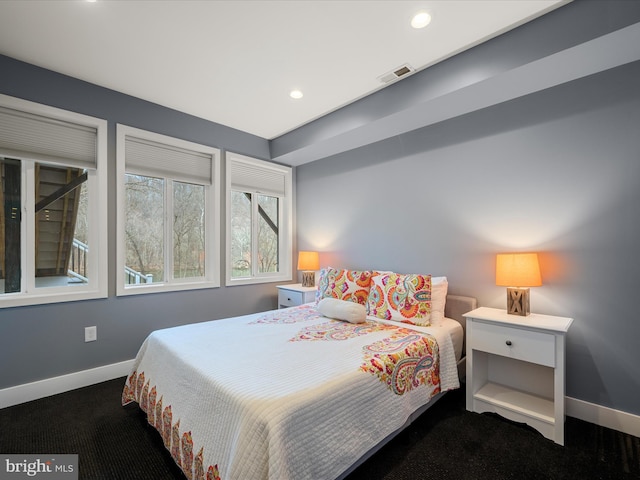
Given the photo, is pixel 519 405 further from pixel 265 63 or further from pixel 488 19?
pixel 265 63

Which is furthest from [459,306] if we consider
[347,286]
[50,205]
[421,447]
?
[50,205]

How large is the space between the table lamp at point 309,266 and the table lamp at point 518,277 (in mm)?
2094

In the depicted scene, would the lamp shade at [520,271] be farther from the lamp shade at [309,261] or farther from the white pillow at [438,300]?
the lamp shade at [309,261]

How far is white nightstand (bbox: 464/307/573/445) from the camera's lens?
186cm

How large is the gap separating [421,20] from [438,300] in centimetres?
201

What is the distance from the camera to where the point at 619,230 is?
1.97 meters

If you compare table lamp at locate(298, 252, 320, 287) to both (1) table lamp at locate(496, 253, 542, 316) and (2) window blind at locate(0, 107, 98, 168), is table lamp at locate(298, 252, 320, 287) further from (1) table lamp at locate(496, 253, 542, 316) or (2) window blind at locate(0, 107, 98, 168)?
(2) window blind at locate(0, 107, 98, 168)

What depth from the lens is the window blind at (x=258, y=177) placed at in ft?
12.0

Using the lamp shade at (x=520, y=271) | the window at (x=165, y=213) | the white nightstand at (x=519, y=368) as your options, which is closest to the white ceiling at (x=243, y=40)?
the window at (x=165, y=213)

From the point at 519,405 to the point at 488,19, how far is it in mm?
2540

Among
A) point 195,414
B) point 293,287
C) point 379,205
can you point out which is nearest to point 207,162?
point 293,287

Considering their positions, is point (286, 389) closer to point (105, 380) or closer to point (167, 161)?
point (105, 380)

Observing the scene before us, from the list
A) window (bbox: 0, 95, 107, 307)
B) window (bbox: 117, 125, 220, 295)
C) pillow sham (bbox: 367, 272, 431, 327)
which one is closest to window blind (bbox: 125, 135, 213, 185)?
window (bbox: 117, 125, 220, 295)

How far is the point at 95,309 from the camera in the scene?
2639mm
